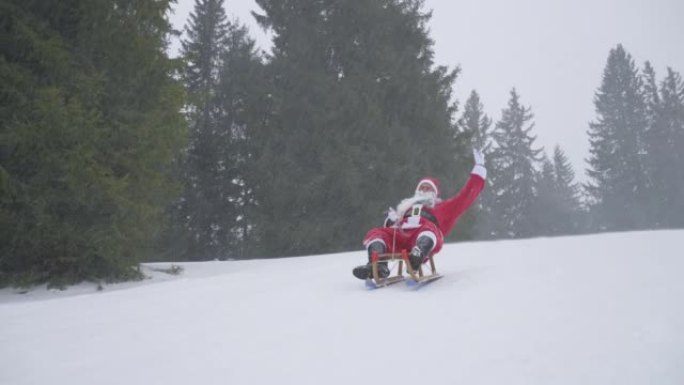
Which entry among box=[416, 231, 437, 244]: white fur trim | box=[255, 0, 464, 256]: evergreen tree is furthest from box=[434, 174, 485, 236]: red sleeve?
box=[255, 0, 464, 256]: evergreen tree

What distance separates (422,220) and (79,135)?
5.04 m

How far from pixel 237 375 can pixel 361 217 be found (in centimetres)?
1303

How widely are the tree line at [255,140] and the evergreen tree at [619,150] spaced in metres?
0.13

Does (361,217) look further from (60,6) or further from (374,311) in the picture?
(374,311)

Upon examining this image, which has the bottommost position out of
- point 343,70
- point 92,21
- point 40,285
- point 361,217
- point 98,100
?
point 40,285

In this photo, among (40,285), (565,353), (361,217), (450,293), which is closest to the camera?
(565,353)

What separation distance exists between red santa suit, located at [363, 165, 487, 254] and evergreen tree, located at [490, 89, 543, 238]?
28164 millimetres

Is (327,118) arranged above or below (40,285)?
above

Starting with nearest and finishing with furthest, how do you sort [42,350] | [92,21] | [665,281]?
[42,350]
[665,281]
[92,21]

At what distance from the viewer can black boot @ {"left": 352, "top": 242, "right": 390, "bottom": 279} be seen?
461cm

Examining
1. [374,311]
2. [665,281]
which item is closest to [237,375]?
[374,311]

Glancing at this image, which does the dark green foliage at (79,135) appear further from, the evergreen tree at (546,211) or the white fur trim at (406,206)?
the evergreen tree at (546,211)

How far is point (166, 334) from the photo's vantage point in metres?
3.20

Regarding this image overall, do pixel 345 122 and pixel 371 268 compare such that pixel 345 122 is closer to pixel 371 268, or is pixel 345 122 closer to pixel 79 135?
pixel 79 135
